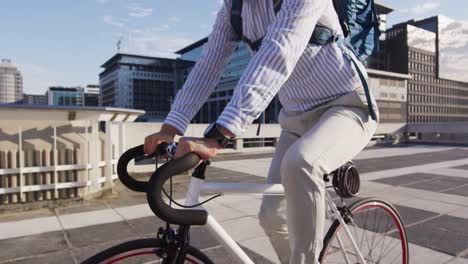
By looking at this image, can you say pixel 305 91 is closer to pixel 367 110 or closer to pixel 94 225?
pixel 367 110

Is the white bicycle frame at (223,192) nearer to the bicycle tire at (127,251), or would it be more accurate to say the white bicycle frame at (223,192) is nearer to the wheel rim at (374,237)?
the bicycle tire at (127,251)

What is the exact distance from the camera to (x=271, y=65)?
1.39 meters

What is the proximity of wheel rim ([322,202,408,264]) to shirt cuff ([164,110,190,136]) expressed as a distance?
1.03 meters

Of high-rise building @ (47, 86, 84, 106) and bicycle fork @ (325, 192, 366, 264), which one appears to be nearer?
bicycle fork @ (325, 192, 366, 264)

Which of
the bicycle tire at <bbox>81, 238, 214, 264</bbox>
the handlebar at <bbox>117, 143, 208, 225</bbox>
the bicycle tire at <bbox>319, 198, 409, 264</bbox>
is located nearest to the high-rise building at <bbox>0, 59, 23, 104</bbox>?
the bicycle tire at <bbox>319, 198, 409, 264</bbox>

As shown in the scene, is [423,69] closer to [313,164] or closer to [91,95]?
[313,164]

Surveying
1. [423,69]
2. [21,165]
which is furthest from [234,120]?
[423,69]

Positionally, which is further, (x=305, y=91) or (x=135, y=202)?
(x=135, y=202)

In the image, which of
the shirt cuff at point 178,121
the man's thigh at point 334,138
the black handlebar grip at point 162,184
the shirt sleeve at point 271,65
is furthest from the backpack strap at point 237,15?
the black handlebar grip at point 162,184

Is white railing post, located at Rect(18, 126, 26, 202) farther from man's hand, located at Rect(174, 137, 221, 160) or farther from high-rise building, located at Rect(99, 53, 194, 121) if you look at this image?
high-rise building, located at Rect(99, 53, 194, 121)

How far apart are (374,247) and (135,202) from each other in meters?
4.18

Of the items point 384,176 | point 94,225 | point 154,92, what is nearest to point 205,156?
point 94,225

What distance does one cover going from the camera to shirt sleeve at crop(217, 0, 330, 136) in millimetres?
1308

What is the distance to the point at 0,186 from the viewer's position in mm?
5254
